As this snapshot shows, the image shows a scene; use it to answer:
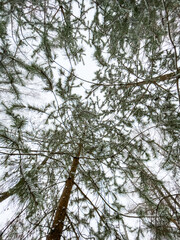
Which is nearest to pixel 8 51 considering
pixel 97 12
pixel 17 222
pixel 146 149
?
pixel 97 12

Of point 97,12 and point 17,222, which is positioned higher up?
point 97,12

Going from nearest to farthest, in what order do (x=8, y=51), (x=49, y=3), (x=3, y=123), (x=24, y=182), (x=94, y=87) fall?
(x=24, y=182), (x=3, y=123), (x=49, y=3), (x=8, y=51), (x=94, y=87)

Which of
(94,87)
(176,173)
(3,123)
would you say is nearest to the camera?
(3,123)

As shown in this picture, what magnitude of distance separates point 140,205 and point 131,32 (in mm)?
3182

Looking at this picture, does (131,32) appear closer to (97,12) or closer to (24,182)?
(97,12)

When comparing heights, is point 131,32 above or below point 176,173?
above

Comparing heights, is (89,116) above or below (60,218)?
above

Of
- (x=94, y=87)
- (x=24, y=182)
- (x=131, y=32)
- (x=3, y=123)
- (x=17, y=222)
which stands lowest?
(x=24, y=182)

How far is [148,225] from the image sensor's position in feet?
7.40

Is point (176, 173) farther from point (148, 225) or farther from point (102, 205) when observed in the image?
point (102, 205)

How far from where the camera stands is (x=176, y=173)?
2348 mm

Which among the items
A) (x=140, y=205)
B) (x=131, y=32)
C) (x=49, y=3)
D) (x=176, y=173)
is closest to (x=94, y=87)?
(x=131, y=32)

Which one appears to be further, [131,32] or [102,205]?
[102,205]

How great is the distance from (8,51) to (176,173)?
3.52m
